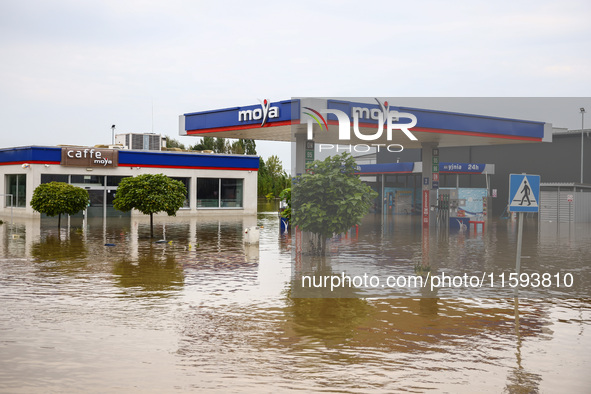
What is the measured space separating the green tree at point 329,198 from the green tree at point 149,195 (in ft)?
36.1

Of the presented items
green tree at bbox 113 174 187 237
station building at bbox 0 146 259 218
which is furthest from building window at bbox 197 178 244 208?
green tree at bbox 113 174 187 237

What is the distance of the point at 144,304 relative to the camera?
11641 millimetres

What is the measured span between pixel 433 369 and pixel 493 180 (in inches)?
1966

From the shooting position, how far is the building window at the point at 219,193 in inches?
1881

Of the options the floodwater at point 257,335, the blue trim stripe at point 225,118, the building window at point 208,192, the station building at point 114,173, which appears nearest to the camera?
the floodwater at point 257,335

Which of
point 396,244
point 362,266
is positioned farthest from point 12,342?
point 396,244

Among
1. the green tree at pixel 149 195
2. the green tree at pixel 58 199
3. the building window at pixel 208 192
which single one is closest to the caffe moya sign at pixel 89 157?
the building window at pixel 208 192

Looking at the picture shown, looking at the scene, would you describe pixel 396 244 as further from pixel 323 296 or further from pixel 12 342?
pixel 12 342

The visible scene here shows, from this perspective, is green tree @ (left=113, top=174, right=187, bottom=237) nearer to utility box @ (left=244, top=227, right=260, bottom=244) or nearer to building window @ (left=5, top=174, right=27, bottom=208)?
utility box @ (left=244, top=227, right=260, bottom=244)

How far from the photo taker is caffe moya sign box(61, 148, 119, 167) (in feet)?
136

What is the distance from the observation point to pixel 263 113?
22562 mm

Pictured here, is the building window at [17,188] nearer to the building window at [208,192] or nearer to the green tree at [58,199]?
the green tree at [58,199]

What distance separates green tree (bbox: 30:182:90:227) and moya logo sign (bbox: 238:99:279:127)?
39.7 ft

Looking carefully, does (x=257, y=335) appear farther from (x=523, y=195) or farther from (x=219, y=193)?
(x=219, y=193)
